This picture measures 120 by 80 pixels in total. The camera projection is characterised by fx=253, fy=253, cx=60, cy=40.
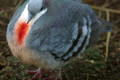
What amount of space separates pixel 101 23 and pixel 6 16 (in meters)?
1.42

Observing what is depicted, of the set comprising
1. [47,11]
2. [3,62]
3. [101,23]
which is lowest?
[3,62]

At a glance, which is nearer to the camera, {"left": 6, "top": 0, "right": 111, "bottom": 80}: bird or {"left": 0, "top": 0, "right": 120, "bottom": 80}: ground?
{"left": 6, "top": 0, "right": 111, "bottom": 80}: bird

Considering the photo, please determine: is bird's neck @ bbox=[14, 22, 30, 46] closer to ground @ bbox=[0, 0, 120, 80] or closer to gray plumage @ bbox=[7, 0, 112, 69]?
gray plumage @ bbox=[7, 0, 112, 69]

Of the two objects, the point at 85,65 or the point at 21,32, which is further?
the point at 85,65

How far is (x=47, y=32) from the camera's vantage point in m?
2.04

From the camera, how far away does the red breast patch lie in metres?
2.03

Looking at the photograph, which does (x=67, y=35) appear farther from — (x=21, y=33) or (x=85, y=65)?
(x=85, y=65)

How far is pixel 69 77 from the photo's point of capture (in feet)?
8.80

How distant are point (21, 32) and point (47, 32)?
0.69 ft

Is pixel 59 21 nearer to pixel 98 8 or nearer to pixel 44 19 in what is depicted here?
pixel 44 19

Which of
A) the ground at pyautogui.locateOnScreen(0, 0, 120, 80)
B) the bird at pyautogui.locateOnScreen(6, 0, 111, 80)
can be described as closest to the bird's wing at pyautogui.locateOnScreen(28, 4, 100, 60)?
the bird at pyautogui.locateOnScreen(6, 0, 111, 80)

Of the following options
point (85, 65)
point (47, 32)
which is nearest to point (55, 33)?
point (47, 32)

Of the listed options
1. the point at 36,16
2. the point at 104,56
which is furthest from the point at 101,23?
the point at 36,16

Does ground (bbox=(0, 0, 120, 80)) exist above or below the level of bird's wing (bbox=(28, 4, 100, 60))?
below
